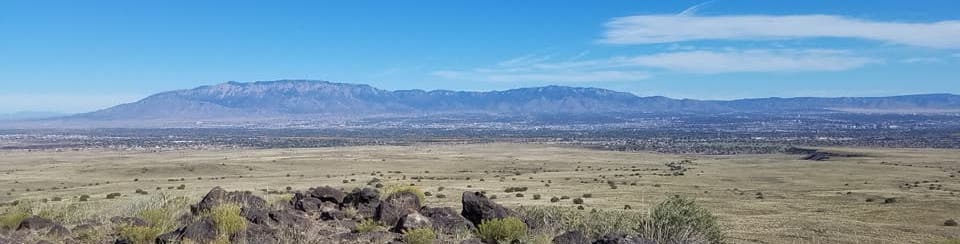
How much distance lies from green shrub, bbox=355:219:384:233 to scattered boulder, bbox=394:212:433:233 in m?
0.42

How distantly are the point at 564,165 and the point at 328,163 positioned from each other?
28.3 m

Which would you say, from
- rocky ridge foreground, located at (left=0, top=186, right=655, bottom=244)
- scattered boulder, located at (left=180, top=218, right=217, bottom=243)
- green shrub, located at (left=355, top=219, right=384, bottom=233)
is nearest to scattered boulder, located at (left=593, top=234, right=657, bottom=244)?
rocky ridge foreground, located at (left=0, top=186, right=655, bottom=244)

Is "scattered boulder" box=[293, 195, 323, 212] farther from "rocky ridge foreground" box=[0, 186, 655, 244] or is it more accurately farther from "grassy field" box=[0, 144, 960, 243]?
"grassy field" box=[0, 144, 960, 243]

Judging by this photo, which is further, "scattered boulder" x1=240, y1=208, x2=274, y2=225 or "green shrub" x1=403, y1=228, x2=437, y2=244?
"scattered boulder" x1=240, y1=208, x2=274, y2=225

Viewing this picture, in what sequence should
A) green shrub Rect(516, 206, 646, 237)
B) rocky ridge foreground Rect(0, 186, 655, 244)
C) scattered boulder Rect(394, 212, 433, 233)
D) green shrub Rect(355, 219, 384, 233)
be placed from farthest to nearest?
green shrub Rect(516, 206, 646, 237) → green shrub Rect(355, 219, 384, 233) → scattered boulder Rect(394, 212, 433, 233) → rocky ridge foreground Rect(0, 186, 655, 244)

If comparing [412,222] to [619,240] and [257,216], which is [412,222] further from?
[619,240]

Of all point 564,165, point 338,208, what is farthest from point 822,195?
point 564,165

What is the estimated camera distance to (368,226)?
49.0ft

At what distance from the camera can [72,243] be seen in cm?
1336

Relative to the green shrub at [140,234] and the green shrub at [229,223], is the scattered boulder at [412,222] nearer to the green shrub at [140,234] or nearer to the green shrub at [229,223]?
the green shrub at [229,223]

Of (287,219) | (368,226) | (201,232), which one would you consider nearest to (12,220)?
(201,232)

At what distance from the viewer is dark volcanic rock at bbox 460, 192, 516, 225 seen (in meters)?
16.1

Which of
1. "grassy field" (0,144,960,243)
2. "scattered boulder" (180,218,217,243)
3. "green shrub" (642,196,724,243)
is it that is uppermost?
"scattered boulder" (180,218,217,243)

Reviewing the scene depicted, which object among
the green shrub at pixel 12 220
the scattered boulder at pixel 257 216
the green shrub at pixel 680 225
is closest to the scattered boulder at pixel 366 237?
the scattered boulder at pixel 257 216
